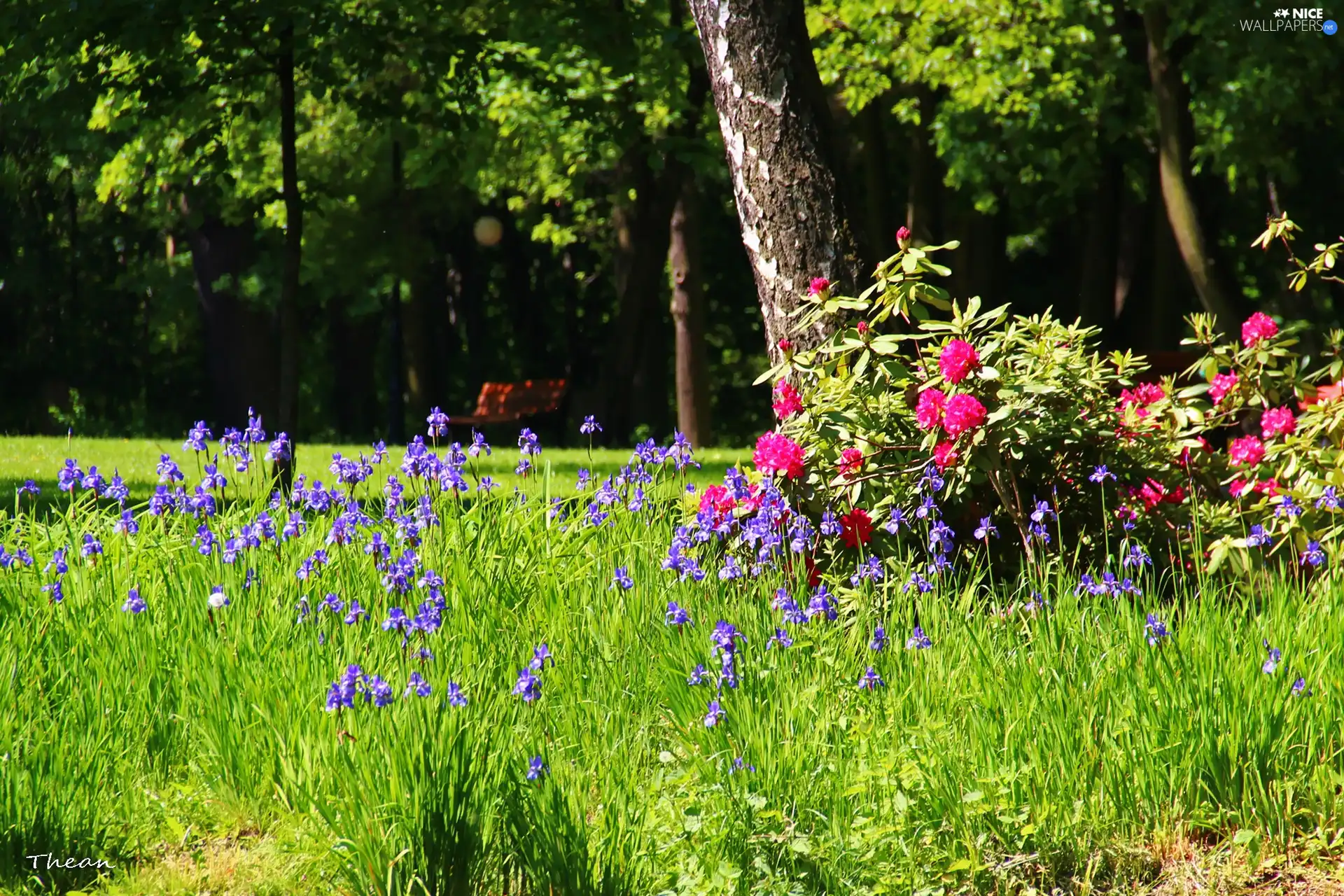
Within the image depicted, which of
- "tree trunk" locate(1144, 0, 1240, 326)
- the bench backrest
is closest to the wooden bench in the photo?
the bench backrest

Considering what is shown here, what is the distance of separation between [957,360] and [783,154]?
4.04ft

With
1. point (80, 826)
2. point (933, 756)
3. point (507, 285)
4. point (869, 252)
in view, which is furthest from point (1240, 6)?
point (507, 285)

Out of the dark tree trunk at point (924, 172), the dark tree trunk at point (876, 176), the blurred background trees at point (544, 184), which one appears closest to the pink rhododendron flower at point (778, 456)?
the blurred background trees at point (544, 184)

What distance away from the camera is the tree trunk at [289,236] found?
7449 mm

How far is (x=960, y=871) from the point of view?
300 centimetres

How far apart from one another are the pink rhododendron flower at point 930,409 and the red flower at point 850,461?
0.29 m

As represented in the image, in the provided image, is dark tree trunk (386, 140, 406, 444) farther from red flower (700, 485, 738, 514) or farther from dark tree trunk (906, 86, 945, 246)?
red flower (700, 485, 738, 514)

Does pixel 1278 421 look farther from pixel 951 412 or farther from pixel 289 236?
pixel 289 236

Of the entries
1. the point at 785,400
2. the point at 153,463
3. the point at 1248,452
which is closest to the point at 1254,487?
the point at 1248,452

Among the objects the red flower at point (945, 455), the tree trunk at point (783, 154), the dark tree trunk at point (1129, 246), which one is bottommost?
the red flower at point (945, 455)

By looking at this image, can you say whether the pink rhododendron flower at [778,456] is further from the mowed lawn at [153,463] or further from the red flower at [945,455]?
the mowed lawn at [153,463]

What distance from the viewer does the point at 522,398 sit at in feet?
68.7

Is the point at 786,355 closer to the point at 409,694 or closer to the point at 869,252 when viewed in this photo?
the point at 869,252

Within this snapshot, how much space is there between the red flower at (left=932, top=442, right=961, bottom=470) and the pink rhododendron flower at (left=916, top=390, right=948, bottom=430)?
4.8 inches
